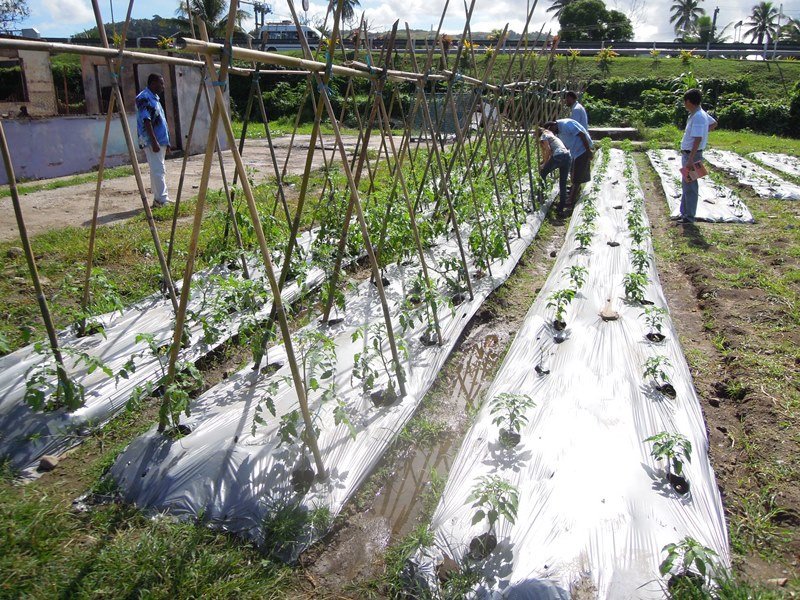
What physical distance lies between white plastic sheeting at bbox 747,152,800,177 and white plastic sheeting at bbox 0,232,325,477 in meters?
12.8

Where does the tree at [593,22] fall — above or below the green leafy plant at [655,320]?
above

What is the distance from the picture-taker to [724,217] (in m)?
8.65

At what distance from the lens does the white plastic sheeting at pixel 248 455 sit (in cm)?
276

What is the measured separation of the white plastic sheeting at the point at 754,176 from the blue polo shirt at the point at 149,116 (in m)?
10.2

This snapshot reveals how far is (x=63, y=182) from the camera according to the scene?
10656 millimetres

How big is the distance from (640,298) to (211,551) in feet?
13.6

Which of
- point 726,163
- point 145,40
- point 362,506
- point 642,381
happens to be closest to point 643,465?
point 642,381

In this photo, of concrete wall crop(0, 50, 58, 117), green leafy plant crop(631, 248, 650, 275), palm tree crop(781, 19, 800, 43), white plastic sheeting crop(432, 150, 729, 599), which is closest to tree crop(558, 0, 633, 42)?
palm tree crop(781, 19, 800, 43)

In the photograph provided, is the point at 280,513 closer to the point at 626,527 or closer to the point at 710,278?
the point at 626,527

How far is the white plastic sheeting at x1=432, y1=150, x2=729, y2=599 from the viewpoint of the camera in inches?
93.6

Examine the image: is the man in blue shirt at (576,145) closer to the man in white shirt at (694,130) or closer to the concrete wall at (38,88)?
Result: the man in white shirt at (694,130)

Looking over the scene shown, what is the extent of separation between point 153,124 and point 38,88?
10976mm

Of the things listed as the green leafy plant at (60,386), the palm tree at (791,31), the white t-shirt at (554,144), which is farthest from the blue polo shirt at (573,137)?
the palm tree at (791,31)

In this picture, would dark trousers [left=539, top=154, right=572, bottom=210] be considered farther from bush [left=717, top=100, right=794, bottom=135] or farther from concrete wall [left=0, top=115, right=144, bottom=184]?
bush [left=717, top=100, right=794, bottom=135]
